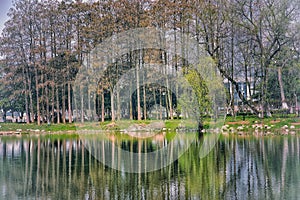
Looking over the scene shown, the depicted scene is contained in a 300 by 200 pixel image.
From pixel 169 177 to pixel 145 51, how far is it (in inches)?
1078

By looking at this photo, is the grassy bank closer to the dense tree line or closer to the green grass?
the green grass

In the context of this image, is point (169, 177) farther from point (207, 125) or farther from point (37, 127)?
point (37, 127)

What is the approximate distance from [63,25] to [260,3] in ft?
61.5

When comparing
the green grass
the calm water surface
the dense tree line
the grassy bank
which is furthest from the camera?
the green grass

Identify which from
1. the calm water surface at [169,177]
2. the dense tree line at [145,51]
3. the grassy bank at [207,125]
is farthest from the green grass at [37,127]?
the calm water surface at [169,177]

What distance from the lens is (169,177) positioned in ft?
41.0

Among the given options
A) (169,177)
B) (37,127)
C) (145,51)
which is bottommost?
(169,177)

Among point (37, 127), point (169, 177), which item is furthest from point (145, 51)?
point (169, 177)

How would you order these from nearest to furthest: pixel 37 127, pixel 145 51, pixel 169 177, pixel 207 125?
1. pixel 169 177
2. pixel 207 125
3. pixel 37 127
4. pixel 145 51

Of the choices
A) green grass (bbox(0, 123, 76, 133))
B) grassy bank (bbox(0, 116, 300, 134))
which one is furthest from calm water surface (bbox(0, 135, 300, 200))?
green grass (bbox(0, 123, 76, 133))

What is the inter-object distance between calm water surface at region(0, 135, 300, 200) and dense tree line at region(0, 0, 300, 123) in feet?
58.2

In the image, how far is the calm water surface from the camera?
10.2m

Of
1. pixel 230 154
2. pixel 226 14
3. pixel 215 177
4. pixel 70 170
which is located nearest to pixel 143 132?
pixel 226 14

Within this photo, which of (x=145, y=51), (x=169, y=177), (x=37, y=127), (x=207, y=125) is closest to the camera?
(x=169, y=177)
